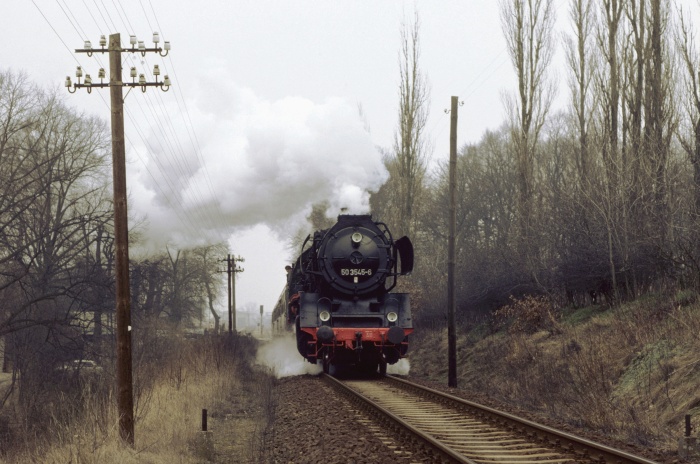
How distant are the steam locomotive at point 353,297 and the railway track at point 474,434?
341 cm

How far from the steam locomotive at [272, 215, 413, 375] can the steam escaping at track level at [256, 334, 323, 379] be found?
3.35 meters

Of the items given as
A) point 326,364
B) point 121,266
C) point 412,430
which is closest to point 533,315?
point 326,364

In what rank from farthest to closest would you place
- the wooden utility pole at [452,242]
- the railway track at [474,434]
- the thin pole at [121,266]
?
Result: the wooden utility pole at [452,242] < the thin pole at [121,266] < the railway track at [474,434]

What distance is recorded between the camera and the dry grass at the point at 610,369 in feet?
33.6

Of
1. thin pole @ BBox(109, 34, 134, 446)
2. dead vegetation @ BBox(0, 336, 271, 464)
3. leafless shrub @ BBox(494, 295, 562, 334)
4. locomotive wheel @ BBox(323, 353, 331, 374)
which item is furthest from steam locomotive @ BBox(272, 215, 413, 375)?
thin pole @ BBox(109, 34, 134, 446)

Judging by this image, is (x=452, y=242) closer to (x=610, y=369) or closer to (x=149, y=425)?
(x=610, y=369)

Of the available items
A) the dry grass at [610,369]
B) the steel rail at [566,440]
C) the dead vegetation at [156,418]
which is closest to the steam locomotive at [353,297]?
the dead vegetation at [156,418]

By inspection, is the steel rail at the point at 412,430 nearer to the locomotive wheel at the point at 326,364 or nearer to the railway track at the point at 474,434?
the railway track at the point at 474,434

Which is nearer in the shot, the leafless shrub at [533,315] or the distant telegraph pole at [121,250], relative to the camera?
the distant telegraph pole at [121,250]

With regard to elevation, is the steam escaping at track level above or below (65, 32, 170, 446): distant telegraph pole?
below

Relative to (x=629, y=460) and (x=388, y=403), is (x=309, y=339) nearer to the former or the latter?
(x=388, y=403)

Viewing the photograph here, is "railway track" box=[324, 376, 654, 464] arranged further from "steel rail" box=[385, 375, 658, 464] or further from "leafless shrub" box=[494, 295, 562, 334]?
"leafless shrub" box=[494, 295, 562, 334]

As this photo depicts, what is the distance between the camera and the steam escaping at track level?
68.7 feet

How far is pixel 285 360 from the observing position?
26.7 metres
